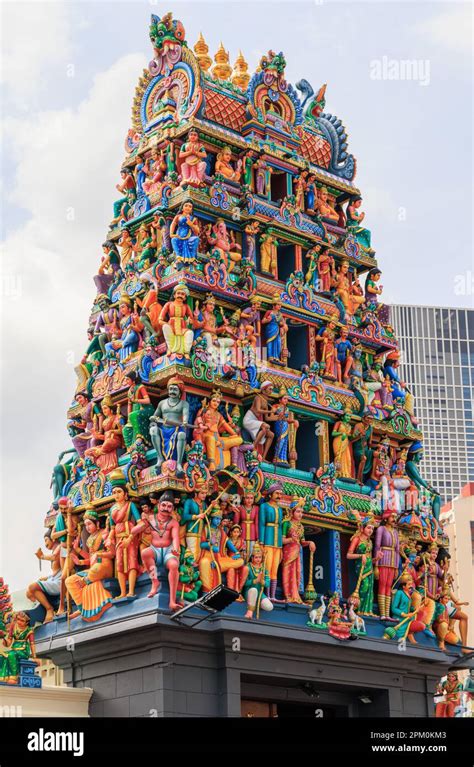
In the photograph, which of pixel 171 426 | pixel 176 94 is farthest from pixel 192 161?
pixel 171 426

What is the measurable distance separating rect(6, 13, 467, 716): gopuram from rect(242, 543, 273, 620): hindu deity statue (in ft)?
0.18

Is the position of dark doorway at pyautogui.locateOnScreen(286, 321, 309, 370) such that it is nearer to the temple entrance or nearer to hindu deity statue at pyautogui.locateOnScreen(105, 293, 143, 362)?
hindu deity statue at pyautogui.locateOnScreen(105, 293, 143, 362)

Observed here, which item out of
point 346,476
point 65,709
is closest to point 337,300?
point 346,476

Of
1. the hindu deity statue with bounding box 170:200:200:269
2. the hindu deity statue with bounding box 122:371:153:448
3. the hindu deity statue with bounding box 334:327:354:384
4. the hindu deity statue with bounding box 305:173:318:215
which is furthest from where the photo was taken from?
the hindu deity statue with bounding box 305:173:318:215

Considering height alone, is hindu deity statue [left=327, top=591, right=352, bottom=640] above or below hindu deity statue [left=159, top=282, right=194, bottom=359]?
below

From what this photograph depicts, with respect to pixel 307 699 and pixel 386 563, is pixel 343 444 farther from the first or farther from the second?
pixel 307 699

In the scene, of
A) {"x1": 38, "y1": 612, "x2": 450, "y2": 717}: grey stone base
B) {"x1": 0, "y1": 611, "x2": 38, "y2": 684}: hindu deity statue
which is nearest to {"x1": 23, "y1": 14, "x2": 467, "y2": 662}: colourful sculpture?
{"x1": 38, "y1": 612, "x2": 450, "y2": 717}: grey stone base

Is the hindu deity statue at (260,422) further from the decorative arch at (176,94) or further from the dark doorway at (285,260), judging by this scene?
the decorative arch at (176,94)

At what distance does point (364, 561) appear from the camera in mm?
38156

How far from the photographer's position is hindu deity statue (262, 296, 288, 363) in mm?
38656

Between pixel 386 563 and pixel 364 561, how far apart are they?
789 mm

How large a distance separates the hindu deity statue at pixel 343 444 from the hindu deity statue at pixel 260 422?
2.69 m
